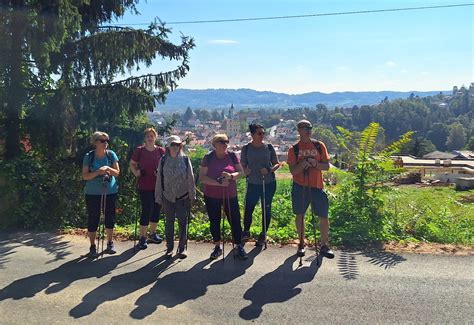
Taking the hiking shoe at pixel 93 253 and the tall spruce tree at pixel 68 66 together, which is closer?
the hiking shoe at pixel 93 253

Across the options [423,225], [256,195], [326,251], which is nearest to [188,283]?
[256,195]

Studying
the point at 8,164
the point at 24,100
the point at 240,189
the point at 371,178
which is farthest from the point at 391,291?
the point at 240,189

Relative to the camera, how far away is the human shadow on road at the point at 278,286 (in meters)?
4.61

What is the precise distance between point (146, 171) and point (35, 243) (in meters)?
2.11

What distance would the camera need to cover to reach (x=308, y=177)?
6.09m

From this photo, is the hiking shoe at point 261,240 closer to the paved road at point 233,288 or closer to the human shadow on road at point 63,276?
the paved road at point 233,288

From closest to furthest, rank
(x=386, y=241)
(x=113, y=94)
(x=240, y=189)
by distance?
(x=386, y=241) < (x=113, y=94) < (x=240, y=189)

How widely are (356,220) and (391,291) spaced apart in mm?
2336

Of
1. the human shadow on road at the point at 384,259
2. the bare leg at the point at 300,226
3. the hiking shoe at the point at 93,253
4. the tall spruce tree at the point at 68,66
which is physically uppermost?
the tall spruce tree at the point at 68,66

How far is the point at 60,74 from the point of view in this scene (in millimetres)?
8789

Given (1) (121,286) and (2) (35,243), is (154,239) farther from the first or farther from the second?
(2) (35,243)

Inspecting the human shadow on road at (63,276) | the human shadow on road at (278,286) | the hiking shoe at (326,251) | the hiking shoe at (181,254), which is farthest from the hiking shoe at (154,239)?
the hiking shoe at (326,251)

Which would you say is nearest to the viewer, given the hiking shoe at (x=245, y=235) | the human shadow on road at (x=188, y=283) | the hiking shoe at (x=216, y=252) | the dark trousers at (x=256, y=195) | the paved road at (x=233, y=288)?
the paved road at (x=233, y=288)

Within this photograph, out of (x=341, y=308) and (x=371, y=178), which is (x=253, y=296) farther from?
(x=371, y=178)
